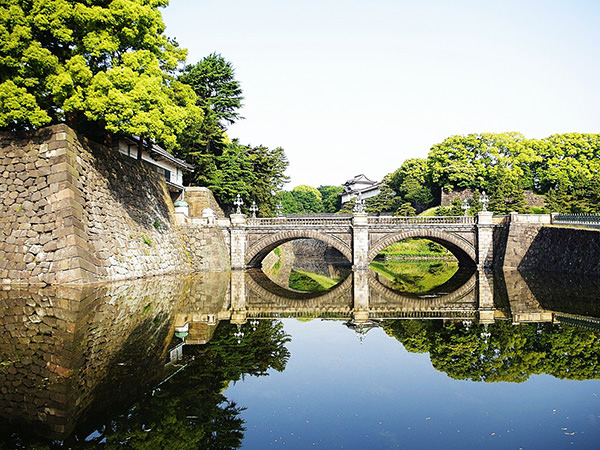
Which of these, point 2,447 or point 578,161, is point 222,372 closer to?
point 2,447

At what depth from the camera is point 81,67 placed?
20.7 metres

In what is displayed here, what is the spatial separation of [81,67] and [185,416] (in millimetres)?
18787

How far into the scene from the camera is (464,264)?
39156mm

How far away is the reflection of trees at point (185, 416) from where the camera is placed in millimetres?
6027

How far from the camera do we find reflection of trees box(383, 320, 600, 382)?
9211mm

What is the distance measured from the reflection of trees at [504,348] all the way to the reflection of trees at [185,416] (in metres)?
3.81

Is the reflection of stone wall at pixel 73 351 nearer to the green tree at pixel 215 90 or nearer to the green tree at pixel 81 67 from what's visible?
the green tree at pixel 81 67

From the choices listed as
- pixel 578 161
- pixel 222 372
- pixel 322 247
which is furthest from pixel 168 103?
pixel 578 161

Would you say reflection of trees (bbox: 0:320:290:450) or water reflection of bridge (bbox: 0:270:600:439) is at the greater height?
water reflection of bridge (bbox: 0:270:600:439)

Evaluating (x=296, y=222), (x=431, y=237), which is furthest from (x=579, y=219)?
(x=296, y=222)

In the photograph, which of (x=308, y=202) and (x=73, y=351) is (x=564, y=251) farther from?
(x=308, y=202)

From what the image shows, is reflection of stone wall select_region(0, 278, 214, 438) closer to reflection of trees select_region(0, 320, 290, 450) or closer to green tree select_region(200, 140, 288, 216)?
reflection of trees select_region(0, 320, 290, 450)

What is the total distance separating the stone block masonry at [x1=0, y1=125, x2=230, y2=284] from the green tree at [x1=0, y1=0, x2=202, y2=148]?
1.60 meters

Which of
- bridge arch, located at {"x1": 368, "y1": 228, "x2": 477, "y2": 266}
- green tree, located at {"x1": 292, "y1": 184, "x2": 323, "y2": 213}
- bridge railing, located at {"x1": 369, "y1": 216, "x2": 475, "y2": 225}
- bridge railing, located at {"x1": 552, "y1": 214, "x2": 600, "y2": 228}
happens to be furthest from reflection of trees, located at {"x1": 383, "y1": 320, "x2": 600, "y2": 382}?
green tree, located at {"x1": 292, "y1": 184, "x2": 323, "y2": 213}
